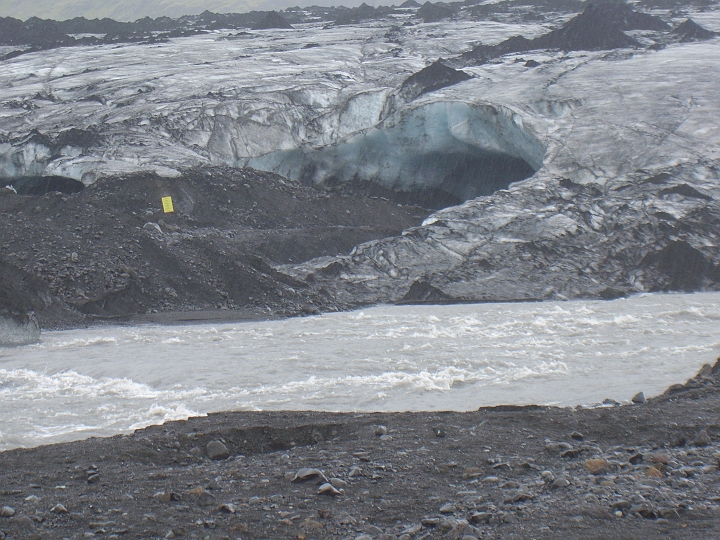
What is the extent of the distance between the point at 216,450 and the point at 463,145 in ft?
49.2

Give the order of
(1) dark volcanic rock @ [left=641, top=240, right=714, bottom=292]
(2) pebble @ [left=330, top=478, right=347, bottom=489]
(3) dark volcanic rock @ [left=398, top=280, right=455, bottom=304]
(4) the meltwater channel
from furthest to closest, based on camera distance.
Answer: (1) dark volcanic rock @ [left=641, top=240, right=714, bottom=292], (3) dark volcanic rock @ [left=398, top=280, right=455, bottom=304], (4) the meltwater channel, (2) pebble @ [left=330, top=478, right=347, bottom=489]

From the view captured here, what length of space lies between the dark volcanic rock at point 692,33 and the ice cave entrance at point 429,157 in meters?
9.54

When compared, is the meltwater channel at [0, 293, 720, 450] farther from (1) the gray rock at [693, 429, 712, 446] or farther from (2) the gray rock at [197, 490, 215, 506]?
(2) the gray rock at [197, 490, 215, 506]

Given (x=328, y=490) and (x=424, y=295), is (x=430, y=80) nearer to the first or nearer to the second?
(x=424, y=295)

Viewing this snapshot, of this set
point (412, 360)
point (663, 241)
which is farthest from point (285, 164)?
point (412, 360)

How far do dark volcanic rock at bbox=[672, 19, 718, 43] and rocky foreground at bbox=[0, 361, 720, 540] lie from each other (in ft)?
71.6

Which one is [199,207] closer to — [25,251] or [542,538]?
[25,251]

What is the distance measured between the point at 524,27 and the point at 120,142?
62.0ft

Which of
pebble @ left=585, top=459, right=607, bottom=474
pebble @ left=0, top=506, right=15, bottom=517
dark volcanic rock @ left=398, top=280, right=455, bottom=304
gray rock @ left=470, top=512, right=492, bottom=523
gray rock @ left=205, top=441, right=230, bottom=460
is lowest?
dark volcanic rock @ left=398, top=280, right=455, bottom=304

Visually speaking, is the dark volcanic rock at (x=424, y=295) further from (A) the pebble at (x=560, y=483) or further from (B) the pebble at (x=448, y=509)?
(B) the pebble at (x=448, y=509)

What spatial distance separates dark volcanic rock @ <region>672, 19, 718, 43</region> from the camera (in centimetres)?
2550

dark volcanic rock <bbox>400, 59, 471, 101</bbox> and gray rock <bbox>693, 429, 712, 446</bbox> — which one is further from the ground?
dark volcanic rock <bbox>400, 59, 471, 101</bbox>

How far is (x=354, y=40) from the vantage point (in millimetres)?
31656

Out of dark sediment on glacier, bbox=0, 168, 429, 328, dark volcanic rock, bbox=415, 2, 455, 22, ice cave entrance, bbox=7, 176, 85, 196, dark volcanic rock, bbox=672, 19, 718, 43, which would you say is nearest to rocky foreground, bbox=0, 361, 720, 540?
dark sediment on glacier, bbox=0, 168, 429, 328
